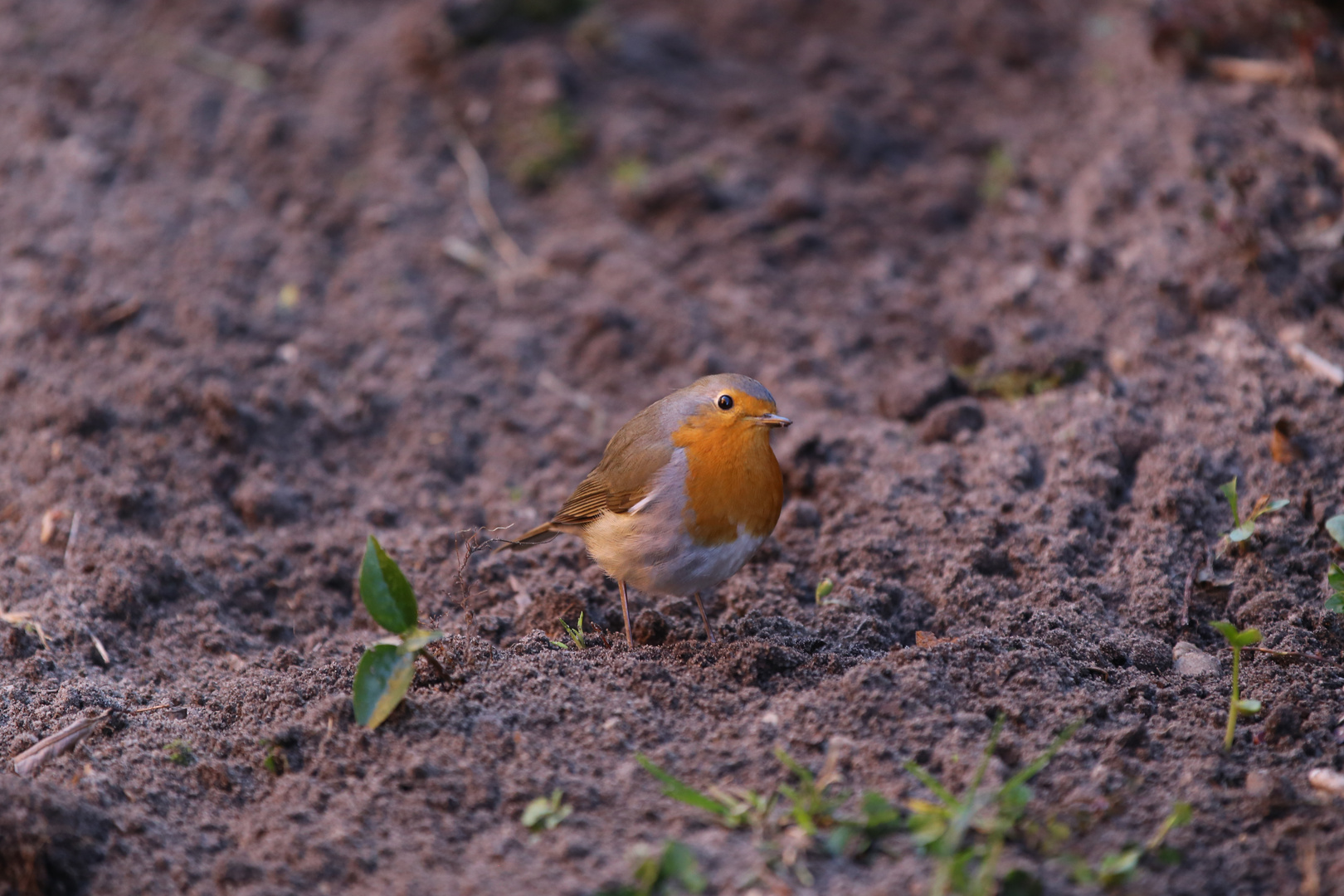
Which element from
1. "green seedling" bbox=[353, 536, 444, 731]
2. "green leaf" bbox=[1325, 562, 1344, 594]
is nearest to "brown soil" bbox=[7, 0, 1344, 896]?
"green seedling" bbox=[353, 536, 444, 731]

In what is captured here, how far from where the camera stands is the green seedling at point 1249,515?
342 centimetres

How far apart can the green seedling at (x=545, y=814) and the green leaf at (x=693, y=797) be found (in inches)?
8.4

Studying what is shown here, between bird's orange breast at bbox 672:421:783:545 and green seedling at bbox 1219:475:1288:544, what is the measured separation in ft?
4.41

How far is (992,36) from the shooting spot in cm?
695

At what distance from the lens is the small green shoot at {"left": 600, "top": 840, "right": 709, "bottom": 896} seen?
7.53 ft

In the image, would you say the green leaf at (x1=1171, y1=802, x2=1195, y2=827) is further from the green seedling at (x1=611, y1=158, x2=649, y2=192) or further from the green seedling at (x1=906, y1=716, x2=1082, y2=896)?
the green seedling at (x1=611, y1=158, x2=649, y2=192)

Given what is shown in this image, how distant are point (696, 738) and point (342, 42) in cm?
529

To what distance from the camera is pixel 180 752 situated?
3.02 m

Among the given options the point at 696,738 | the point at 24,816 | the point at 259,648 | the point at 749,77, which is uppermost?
the point at 749,77

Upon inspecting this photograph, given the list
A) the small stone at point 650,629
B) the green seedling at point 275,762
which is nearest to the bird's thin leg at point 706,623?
the small stone at point 650,629

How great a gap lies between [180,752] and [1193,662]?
9.19ft

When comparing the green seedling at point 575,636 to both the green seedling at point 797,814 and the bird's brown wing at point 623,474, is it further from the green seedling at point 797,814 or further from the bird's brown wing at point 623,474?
the green seedling at point 797,814

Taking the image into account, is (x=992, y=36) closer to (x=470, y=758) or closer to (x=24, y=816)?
(x=470, y=758)

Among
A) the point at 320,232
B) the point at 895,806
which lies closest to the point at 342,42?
the point at 320,232
